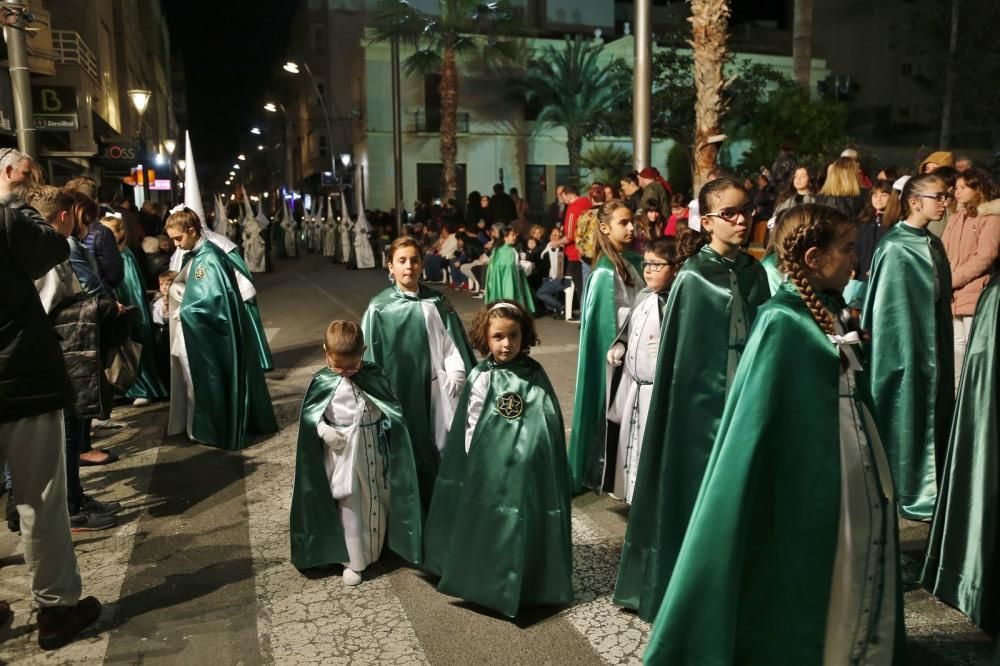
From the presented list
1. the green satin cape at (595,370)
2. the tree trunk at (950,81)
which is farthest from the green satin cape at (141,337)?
the tree trunk at (950,81)

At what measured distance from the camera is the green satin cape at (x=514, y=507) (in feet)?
13.7

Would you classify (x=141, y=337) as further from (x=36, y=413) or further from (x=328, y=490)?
(x=36, y=413)

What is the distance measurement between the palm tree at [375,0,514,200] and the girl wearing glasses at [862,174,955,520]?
112 feet

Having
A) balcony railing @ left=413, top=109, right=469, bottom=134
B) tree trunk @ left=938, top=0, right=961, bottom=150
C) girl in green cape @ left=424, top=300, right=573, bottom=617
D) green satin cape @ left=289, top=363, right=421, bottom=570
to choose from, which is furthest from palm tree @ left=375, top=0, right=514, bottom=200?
girl in green cape @ left=424, top=300, right=573, bottom=617

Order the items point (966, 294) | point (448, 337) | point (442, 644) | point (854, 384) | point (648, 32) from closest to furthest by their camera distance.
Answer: point (854, 384)
point (442, 644)
point (448, 337)
point (966, 294)
point (648, 32)

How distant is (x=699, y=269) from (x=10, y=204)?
3118mm

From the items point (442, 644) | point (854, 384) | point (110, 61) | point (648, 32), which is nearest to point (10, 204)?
point (442, 644)

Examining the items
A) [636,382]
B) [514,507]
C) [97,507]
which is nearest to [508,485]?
[514,507]

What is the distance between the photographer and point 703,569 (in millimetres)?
3189

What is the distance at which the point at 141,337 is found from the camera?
943 centimetres

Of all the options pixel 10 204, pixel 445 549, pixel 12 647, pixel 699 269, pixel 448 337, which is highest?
pixel 10 204

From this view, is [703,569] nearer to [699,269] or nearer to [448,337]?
[699,269]

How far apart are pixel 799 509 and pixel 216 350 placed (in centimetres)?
563

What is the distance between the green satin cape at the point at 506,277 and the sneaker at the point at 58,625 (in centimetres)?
1075
